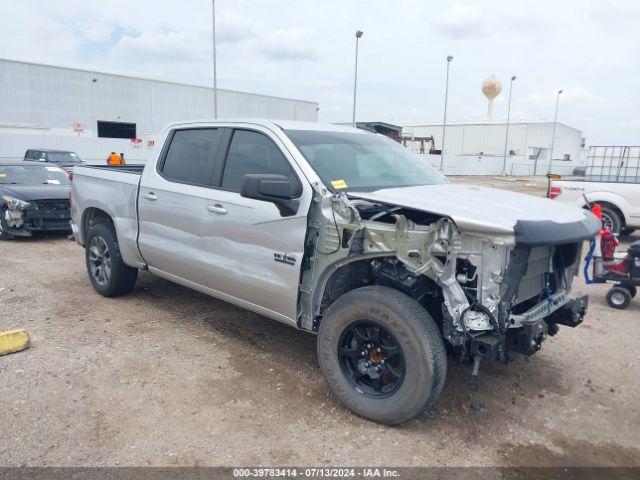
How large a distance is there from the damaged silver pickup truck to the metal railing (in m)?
8.30

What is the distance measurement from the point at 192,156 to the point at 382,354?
260 centimetres

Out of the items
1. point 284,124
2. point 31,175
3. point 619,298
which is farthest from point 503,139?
point 284,124

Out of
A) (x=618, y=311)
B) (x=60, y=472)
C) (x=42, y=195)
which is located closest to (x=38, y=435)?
(x=60, y=472)

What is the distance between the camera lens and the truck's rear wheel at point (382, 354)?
3.16 m

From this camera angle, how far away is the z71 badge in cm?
377

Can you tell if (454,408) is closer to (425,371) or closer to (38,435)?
(425,371)

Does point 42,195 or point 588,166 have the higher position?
point 588,166

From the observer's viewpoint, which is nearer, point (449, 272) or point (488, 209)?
point (449, 272)

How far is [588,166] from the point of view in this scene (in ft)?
39.9

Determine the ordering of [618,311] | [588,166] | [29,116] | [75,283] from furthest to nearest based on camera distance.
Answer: [29,116] → [588,166] → [75,283] → [618,311]

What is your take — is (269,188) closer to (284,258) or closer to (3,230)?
(284,258)

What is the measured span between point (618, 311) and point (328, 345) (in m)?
4.30

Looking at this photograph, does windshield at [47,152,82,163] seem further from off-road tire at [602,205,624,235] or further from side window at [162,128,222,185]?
off-road tire at [602,205,624,235]

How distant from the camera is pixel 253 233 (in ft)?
13.2
